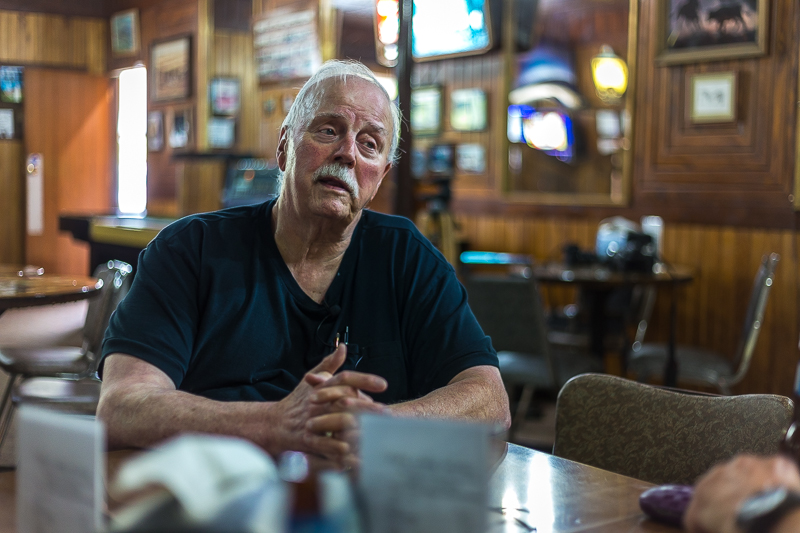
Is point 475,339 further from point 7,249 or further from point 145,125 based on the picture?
point 7,249

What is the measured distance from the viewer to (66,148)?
10188mm

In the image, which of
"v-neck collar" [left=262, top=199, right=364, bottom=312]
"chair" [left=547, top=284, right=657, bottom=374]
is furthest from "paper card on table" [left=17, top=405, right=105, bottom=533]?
"chair" [left=547, top=284, right=657, bottom=374]

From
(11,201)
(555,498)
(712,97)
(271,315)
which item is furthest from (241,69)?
(555,498)

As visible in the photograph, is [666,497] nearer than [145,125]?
Yes

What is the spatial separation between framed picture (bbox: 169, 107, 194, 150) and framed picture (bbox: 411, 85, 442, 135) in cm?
311

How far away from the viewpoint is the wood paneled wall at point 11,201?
32.6ft

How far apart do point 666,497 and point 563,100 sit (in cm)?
613

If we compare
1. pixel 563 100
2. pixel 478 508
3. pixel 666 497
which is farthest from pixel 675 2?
pixel 478 508

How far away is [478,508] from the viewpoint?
20.9 inches

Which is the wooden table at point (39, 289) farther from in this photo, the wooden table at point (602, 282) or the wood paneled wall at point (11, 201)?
the wood paneled wall at point (11, 201)

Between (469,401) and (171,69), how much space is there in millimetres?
8295

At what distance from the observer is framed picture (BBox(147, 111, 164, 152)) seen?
9328 mm

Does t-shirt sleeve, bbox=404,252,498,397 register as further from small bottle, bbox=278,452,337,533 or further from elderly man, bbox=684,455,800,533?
small bottle, bbox=278,452,337,533

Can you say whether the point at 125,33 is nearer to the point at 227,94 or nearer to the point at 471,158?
the point at 227,94
